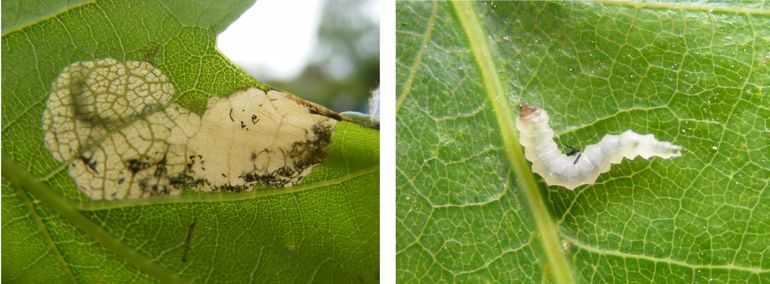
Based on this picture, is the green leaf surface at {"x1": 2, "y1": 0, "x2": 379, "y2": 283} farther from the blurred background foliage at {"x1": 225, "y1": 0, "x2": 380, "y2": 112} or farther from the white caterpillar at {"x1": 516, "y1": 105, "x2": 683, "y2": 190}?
the white caterpillar at {"x1": 516, "y1": 105, "x2": 683, "y2": 190}

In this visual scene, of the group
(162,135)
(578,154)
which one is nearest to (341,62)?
(162,135)

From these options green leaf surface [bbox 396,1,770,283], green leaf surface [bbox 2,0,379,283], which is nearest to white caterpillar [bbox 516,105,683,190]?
green leaf surface [bbox 396,1,770,283]

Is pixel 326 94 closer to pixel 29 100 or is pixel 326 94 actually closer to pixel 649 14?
pixel 29 100

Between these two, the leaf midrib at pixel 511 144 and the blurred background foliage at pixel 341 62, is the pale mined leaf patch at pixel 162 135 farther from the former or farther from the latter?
the leaf midrib at pixel 511 144

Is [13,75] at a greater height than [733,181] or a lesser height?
greater

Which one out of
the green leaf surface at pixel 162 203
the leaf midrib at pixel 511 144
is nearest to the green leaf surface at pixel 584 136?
the leaf midrib at pixel 511 144

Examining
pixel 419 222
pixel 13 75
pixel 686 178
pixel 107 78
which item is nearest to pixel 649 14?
pixel 686 178
